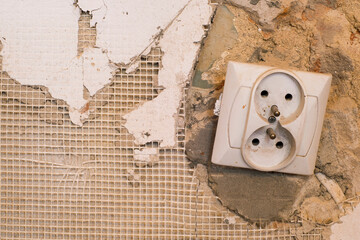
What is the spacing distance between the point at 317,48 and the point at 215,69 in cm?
25

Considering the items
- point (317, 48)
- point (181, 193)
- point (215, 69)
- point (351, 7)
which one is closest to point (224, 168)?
point (181, 193)

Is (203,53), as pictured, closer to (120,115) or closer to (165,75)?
(165,75)

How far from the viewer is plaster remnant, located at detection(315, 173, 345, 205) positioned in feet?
3.05

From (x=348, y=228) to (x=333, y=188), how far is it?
10cm

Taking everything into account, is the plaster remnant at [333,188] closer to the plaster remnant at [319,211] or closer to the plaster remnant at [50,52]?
the plaster remnant at [319,211]

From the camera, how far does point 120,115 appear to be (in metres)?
0.91

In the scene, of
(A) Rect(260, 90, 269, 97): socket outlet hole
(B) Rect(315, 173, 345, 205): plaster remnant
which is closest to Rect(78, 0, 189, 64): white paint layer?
(A) Rect(260, 90, 269, 97): socket outlet hole

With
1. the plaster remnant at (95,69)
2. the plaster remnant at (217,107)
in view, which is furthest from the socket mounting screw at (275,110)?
the plaster remnant at (95,69)

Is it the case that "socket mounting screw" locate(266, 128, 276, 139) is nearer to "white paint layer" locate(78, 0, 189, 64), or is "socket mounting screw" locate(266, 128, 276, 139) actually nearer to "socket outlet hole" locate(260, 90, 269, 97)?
"socket outlet hole" locate(260, 90, 269, 97)

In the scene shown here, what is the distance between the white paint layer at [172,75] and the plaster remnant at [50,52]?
126mm

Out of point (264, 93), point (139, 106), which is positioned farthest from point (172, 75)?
point (264, 93)

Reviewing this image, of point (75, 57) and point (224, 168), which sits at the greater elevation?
point (75, 57)

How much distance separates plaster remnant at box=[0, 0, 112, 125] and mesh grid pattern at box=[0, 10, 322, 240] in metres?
0.02

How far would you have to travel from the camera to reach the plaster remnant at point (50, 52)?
35.8 inches
